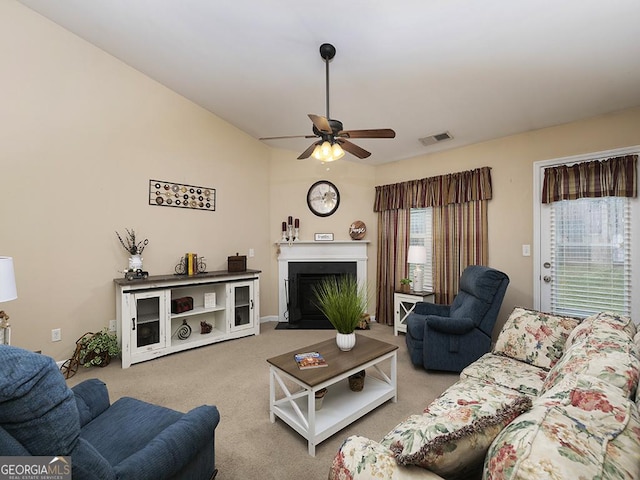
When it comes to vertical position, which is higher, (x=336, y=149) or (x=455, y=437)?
(x=336, y=149)

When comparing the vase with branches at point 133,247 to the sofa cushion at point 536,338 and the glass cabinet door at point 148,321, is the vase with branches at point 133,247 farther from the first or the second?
the sofa cushion at point 536,338

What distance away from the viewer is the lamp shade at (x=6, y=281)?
70.3 inches

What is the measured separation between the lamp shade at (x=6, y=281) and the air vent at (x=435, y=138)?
4152mm

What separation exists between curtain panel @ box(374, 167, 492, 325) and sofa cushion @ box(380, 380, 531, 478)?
3.17m

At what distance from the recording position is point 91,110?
313 centimetres

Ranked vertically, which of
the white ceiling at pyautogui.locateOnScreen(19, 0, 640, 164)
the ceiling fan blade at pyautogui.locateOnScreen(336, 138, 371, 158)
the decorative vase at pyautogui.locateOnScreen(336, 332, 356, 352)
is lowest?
the decorative vase at pyautogui.locateOnScreen(336, 332, 356, 352)

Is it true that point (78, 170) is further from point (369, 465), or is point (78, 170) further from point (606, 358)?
point (606, 358)

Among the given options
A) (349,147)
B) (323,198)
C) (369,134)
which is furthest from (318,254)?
(369,134)

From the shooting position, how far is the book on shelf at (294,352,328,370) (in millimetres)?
2061

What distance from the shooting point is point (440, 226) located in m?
4.22

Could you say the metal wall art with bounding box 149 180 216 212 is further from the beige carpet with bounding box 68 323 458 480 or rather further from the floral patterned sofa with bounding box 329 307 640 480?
the floral patterned sofa with bounding box 329 307 640 480

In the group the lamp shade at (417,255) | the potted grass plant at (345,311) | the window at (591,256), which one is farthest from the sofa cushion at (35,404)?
the window at (591,256)

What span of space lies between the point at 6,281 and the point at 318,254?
11.6 feet

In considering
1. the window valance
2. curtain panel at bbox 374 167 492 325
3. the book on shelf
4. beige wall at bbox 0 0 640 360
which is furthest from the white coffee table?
the window valance
